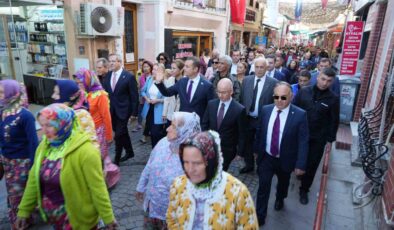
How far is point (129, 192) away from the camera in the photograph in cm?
445

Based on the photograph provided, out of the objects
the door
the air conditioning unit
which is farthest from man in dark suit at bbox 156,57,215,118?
the door

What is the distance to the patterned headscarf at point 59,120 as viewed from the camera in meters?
2.22

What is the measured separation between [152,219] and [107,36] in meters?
6.79

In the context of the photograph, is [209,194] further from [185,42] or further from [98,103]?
[185,42]

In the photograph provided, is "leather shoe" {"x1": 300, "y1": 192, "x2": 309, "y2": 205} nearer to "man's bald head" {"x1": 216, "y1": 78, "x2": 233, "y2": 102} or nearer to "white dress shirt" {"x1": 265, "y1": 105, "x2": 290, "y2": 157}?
"white dress shirt" {"x1": 265, "y1": 105, "x2": 290, "y2": 157}

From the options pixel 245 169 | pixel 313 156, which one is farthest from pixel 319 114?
pixel 245 169

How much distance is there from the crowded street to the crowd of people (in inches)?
0.5

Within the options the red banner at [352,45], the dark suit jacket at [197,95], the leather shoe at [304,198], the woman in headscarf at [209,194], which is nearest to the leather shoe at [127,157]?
the dark suit jacket at [197,95]

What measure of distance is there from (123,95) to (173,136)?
2.76 m

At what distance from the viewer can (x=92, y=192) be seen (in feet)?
7.59

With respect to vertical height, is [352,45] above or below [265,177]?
above

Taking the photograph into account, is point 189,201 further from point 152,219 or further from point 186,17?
point 186,17

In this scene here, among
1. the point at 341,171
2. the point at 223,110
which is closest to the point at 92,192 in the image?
the point at 223,110

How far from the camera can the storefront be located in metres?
11.0
